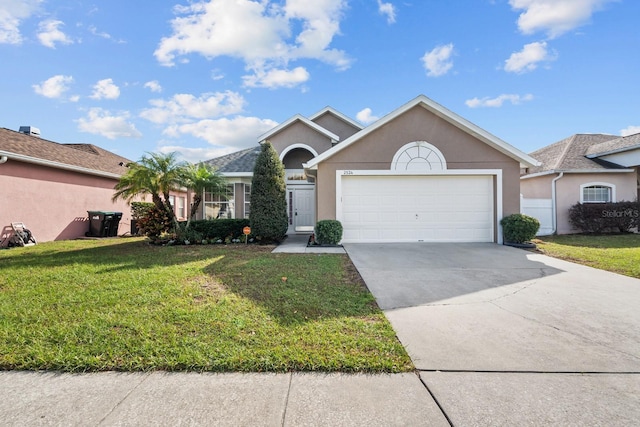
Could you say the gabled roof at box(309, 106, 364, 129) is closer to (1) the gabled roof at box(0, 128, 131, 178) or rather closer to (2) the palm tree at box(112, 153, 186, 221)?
(2) the palm tree at box(112, 153, 186, 221)

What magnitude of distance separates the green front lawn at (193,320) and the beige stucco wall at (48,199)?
586 centimetres

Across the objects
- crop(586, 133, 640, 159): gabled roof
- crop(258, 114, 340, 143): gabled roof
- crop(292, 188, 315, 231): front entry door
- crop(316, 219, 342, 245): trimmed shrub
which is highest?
crop(258, 114, 340, 143): gabled roof

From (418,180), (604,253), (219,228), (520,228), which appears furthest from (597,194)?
(219,228)

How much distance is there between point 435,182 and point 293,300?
8012 millimetres

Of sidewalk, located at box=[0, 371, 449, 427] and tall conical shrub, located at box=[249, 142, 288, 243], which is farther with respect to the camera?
tall conical shrub, located at box=[249, 142, 288, 243]

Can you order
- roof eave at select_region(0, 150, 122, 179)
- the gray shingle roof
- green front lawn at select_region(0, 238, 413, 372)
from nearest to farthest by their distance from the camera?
1. green front lawn at select_region(0, 238, 413, 372)
2. roof eave at select_region(0, 150, 122, 179)
3. the gray shingle roof

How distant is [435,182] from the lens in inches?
407

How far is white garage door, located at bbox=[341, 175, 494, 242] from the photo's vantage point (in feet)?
33.7

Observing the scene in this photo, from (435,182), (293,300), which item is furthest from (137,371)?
(435,182)

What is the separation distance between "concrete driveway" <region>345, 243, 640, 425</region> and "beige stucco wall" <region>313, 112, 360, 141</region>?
36.4 ft

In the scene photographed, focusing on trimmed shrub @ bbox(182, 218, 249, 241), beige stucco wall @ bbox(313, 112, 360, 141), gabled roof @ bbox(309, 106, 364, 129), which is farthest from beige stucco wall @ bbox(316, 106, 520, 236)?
beige stucco wall @ bbox(313, 112, 360, 141)

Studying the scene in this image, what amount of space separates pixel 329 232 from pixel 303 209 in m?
4.55

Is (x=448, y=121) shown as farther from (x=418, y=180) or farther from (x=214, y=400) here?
(x=214, y=400)

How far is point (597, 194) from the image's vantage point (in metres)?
13.9
